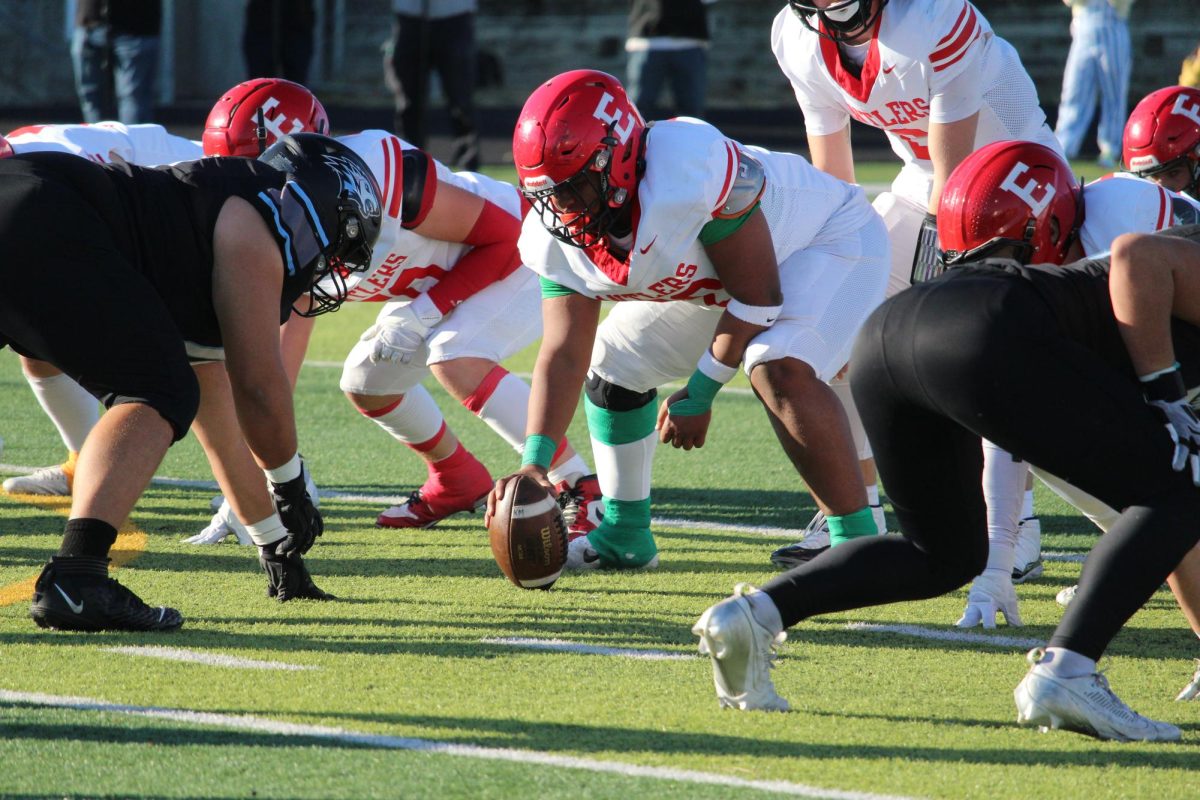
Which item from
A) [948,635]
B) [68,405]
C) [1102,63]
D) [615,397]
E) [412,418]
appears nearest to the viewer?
[948,635]

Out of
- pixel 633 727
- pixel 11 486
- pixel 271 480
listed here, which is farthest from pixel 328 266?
pixel 11 486

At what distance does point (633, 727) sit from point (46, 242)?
172cm

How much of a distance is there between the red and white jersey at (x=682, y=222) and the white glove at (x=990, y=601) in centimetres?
103

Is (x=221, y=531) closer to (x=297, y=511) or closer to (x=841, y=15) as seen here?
(x=297, y=511)

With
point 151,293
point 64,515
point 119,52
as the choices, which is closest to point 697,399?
point 151,293

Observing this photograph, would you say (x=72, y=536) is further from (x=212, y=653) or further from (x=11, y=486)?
(x=11, y=486)

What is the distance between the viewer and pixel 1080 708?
305cm

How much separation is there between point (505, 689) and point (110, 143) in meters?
2.90

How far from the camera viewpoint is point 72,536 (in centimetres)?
373

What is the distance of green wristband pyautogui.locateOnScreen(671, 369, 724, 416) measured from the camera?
416cm

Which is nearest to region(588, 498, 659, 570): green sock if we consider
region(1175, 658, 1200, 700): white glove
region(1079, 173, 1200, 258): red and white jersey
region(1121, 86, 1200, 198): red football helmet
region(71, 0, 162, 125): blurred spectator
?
region(1079, 173, 1200, 258): red and white jersey

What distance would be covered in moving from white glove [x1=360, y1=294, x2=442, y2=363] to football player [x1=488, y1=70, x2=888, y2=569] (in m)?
0.74

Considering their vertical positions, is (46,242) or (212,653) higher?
(46,242)

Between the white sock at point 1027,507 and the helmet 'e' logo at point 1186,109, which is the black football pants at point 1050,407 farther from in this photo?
the helmet 'e' logo at point 1186,109
